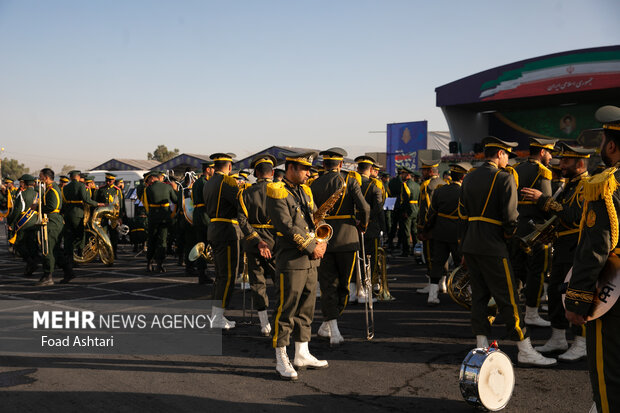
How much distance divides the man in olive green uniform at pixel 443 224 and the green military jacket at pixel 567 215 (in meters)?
2.66

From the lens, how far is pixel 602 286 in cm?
314

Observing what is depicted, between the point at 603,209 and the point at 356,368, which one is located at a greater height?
the point at 603,209

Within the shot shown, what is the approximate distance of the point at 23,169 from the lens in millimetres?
111188

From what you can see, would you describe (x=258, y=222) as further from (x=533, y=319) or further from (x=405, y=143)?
(x=405, y=143)

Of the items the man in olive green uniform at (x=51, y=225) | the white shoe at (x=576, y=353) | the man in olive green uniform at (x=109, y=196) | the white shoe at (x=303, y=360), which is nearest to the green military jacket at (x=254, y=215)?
the white shoe at (x=303, y=360)

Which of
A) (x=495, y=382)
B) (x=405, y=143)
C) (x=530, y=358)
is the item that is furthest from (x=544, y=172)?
(x=405, y=143)

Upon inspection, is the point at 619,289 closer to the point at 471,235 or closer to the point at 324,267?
the point at 471,235

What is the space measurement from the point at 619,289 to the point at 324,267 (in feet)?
13.1

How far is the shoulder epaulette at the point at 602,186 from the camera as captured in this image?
310 centimetres

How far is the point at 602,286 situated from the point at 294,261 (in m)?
2.85

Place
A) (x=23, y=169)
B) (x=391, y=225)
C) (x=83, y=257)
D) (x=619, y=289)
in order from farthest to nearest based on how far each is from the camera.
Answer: (x=23, y=169)
(x=391, y=225)
(x=83, y=257)
(x=619, y=289)

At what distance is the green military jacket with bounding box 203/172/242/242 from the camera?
7297mm

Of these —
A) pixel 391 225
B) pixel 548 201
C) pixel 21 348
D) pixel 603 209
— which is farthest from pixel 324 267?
pixel 391 225

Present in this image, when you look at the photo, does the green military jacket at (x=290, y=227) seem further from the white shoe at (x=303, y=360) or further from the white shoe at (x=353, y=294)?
the white shoe at (x=353, y=294)
